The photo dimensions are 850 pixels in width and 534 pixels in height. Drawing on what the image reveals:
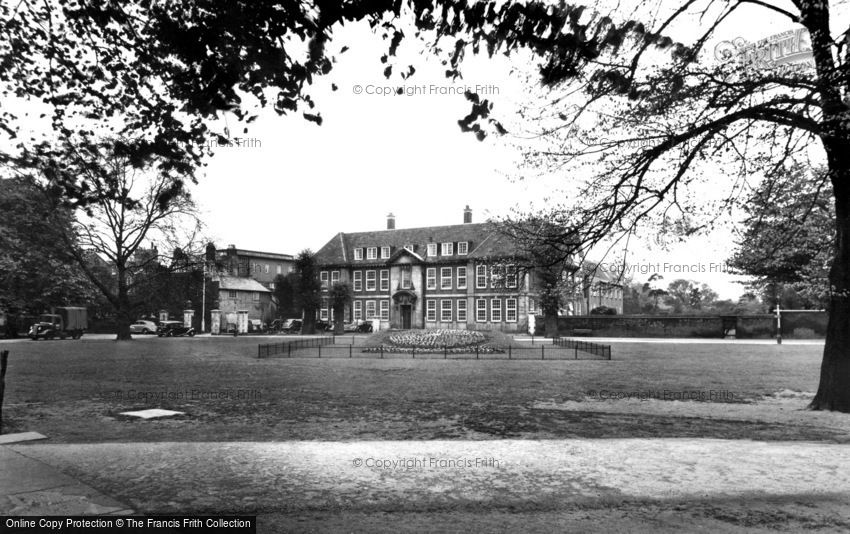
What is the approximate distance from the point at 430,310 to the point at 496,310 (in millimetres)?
8052

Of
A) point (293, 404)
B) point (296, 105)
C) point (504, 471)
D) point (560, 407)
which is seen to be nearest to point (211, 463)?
point (504, 471)

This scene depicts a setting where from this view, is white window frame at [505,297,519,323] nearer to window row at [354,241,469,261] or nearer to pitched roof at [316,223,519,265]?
pitched roof at [316,223,519,265]

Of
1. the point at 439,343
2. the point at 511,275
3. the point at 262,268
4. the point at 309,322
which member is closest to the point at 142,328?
the point at 309,322

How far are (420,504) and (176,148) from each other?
5726mm

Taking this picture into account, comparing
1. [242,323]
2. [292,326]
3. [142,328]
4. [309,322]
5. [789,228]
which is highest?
[789,228]

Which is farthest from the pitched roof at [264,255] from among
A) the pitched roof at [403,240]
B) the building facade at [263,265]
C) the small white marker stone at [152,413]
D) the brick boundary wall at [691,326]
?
the small white marker stone at [152,413]

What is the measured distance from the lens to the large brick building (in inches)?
2443

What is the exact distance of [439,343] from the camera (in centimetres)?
3133

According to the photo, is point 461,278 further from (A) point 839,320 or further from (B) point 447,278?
(A) point 839,320

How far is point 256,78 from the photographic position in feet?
23.8

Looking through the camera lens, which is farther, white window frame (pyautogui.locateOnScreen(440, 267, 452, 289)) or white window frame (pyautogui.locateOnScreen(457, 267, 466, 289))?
white window frame (pyautogui.locateOnScreen(440, 267, 452, 289))

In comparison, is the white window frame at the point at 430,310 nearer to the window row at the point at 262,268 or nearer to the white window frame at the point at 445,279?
the white window frame at the point at 445,279

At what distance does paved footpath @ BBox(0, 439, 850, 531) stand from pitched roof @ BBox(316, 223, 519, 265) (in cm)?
5369

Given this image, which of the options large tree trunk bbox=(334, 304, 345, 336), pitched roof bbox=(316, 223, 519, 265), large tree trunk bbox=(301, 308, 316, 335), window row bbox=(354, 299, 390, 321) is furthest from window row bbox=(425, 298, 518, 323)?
large tree trunk bbox=(301, 308, 316, 335)
